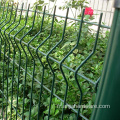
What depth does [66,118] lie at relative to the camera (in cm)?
175

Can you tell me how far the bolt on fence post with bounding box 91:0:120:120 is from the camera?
2.62 feet

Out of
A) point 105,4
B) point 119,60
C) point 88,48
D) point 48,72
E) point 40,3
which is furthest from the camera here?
point 105,4

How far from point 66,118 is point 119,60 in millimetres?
1081

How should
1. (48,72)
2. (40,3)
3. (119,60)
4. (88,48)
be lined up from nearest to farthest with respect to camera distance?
(119,60)
(48,72)
(88,48)
(40,3)

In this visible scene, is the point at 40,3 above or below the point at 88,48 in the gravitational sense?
above

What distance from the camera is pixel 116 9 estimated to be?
2.64ft

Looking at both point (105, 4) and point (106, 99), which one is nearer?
point (106, 99)

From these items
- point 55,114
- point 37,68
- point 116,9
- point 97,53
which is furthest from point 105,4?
point 116,9

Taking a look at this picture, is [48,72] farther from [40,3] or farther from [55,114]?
[40,3]

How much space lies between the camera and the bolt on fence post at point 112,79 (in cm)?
80

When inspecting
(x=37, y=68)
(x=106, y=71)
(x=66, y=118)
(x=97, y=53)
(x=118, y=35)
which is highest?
(x=118, y=35)

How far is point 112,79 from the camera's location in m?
0.81

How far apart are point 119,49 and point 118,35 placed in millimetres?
52

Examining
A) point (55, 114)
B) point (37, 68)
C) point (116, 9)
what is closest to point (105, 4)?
point (37, 68)
